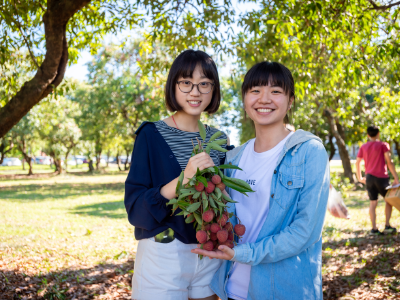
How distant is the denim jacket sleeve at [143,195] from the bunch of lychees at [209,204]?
133mm

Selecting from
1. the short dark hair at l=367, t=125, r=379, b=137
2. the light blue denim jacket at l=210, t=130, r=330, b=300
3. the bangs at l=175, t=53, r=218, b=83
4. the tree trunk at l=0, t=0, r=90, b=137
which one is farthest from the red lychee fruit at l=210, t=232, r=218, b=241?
the short dark hair at l=367, t=125, r=379, b=137

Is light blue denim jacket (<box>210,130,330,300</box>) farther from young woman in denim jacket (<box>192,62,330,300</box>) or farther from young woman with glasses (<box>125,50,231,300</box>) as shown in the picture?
young woman with glasses (<box>125,50,231,300</box>)

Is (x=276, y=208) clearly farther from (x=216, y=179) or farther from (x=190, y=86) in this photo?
(x=190, y=86)

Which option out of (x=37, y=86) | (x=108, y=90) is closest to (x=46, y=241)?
(x=37, y=86)

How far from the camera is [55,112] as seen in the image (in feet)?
76.3

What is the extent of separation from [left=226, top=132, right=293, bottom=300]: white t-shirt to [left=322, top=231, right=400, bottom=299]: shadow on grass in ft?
10.2

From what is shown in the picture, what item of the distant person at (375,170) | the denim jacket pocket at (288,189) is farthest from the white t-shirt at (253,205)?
the distant person at (375,170)

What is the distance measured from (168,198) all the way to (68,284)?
379 cm

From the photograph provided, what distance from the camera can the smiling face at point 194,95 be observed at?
2152 millimetres

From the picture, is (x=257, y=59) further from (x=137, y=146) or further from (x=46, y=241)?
(x=46, y=241)

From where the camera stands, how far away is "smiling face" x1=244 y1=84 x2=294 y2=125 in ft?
6.66

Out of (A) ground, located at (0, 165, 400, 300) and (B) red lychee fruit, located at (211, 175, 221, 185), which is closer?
(B) red lychee fruit, located at (211, 175, 221, 185)

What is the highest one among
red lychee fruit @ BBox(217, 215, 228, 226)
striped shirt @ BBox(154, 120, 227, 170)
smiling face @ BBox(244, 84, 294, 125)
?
smiling face @ BBox(244, 84, 294, 125)

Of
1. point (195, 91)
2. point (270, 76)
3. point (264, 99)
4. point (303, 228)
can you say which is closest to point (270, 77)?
point (270, 76)
